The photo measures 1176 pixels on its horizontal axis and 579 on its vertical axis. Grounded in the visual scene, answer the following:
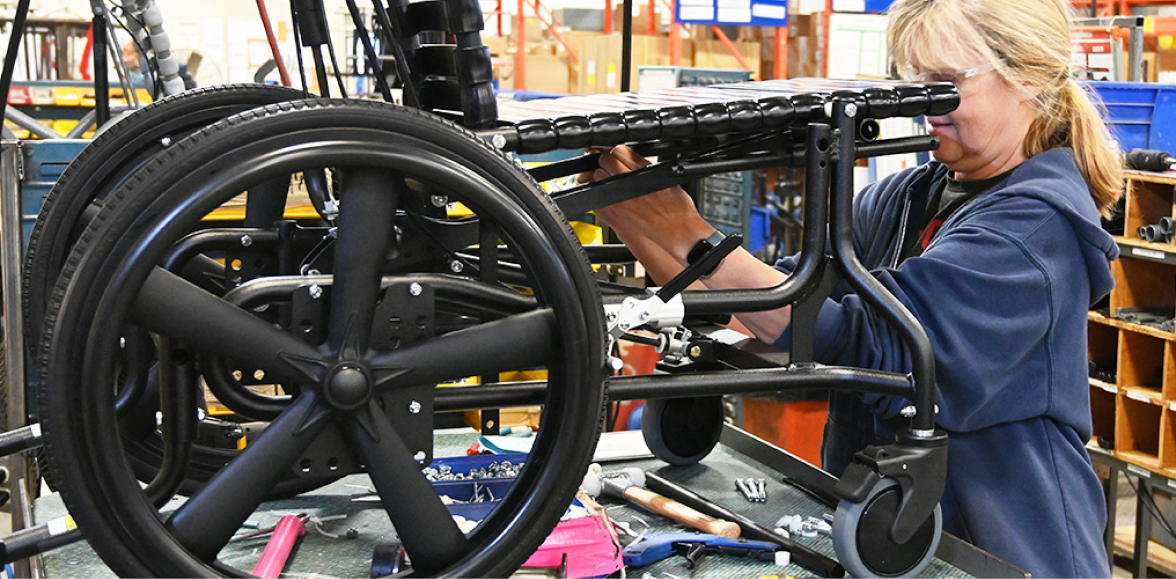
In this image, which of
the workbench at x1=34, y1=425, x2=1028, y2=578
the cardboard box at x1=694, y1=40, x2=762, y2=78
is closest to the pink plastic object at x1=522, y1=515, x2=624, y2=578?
the workbench at x1=34, y1=425, x2=1028, y2=578

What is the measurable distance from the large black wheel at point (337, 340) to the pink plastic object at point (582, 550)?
0.79 feet

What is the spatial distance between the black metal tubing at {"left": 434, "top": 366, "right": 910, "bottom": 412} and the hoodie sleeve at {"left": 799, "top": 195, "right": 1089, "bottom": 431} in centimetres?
6

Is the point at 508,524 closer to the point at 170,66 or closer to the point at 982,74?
the point at 982,74

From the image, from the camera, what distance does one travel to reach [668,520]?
1.18 metres

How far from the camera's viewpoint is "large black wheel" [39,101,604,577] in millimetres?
651

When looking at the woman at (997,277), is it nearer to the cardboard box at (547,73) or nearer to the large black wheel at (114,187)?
the large black wheel at (114,187)

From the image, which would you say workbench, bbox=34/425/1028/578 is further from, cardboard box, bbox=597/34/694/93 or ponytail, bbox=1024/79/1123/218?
cardboard box, bbox=597/34/694/93

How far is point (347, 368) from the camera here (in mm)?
723

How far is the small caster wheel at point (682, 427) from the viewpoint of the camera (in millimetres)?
1335

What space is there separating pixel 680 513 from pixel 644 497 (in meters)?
0.06

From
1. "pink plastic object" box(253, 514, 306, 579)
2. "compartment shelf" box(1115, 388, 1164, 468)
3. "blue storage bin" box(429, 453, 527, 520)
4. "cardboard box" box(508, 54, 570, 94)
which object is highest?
"cardboard box" box(508, 54, 570, 94)

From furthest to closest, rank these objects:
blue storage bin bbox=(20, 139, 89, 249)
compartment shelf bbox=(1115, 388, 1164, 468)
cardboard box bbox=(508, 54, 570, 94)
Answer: cardboard box bbox=(508, 54, 570, 94)
compartment shelf bbox=(1115, 388, 1164, 468)
blue storage bin bbox=(20, 139, 89, 249)

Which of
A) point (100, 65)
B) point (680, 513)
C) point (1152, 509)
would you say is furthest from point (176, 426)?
point (1152, 509)

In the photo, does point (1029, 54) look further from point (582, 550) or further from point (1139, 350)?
point (1139, 350)
